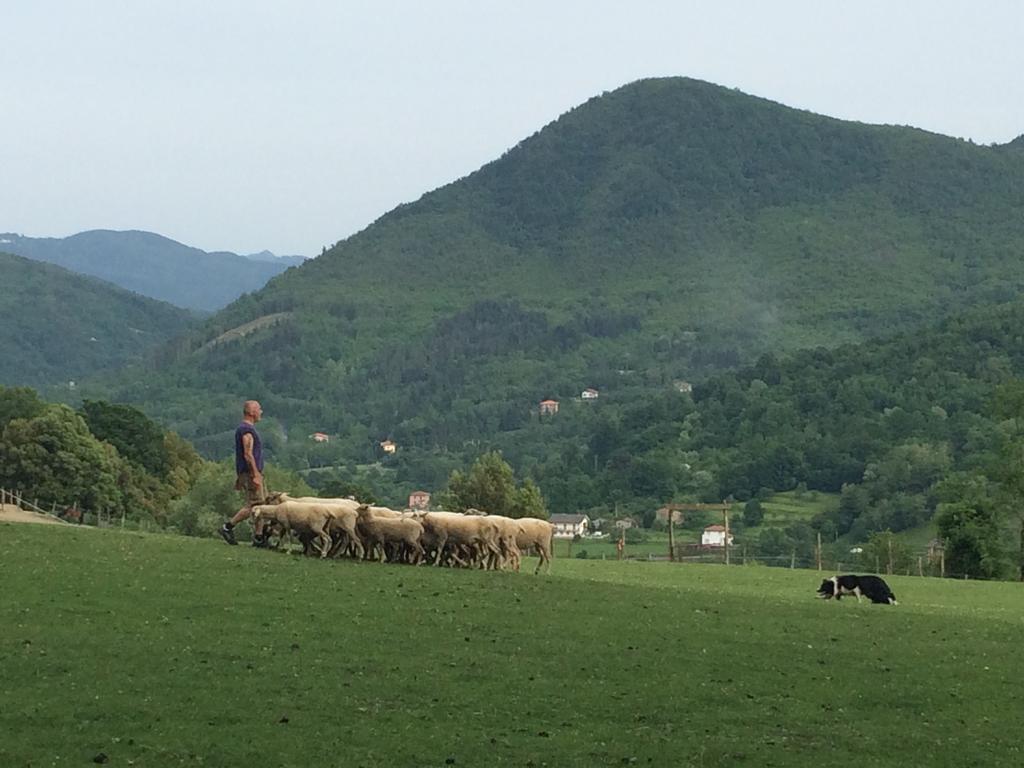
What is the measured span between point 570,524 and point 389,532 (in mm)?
109326

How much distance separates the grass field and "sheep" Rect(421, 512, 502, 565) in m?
1.91

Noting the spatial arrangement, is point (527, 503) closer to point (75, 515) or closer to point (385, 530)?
point (75, 515)

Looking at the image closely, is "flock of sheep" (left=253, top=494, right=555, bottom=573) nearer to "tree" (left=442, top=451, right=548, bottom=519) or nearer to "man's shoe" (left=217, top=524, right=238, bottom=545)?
"man's shoe" (left=217, top=524, right=238, bottom=545)

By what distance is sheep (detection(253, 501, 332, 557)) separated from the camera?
28312mm

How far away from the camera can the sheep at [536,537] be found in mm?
31538

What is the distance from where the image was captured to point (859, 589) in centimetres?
3020

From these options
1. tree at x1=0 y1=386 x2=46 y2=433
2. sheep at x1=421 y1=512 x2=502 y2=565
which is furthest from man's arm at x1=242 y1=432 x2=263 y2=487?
tree at x1=0 y1=386 x2=46 y2=433

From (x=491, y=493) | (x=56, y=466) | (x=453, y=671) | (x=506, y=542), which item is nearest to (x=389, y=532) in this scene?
(x=506, y=542)

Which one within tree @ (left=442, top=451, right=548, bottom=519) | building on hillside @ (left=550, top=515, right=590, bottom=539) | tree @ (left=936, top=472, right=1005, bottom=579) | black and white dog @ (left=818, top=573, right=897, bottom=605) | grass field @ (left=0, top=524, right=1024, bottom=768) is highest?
building on hillside @ (left=550, top=515, right=590, bottom=539)

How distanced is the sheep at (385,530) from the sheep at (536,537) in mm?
2872

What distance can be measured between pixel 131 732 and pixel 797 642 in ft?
33.8

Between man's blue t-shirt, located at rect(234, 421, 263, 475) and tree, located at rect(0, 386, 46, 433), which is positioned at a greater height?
tree, located at rect(0, 386, 46, 433)

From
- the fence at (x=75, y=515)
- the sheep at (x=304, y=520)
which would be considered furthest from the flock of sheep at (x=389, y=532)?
the fence at (x=75, y=515)

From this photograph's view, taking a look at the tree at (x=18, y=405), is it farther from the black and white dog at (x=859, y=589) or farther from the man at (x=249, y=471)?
the black and white dog at (x=859, y=589)
